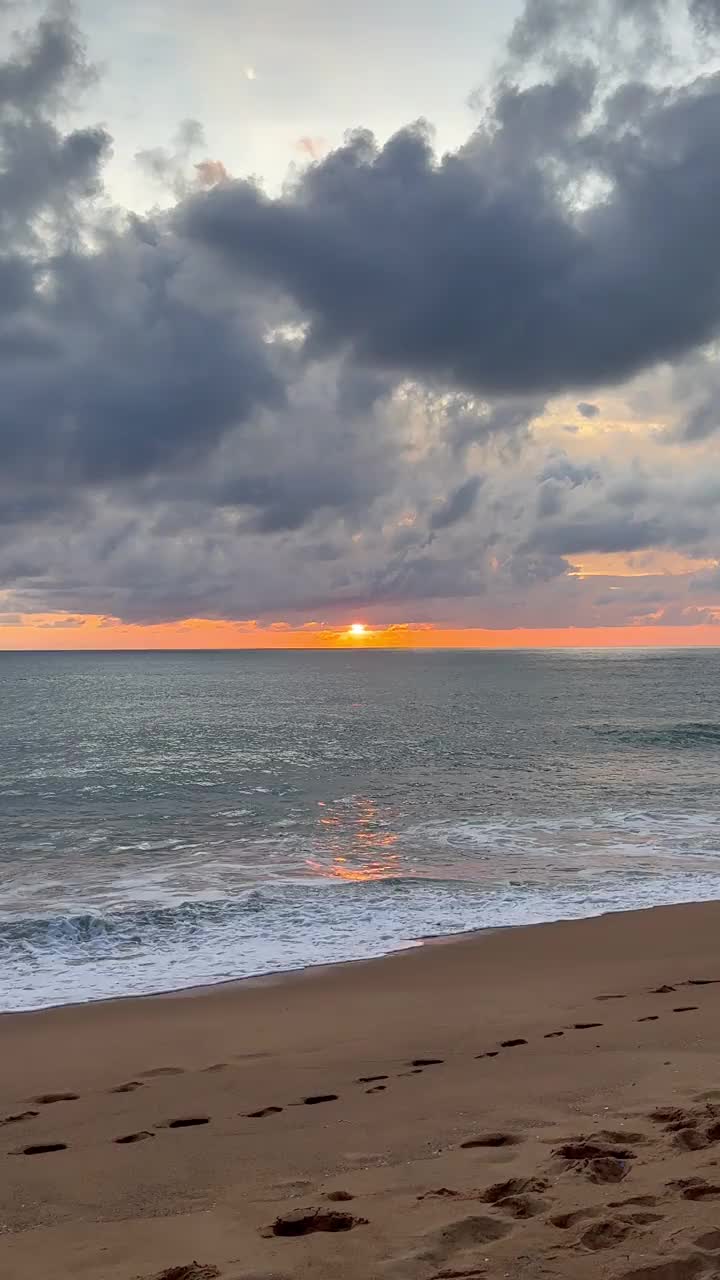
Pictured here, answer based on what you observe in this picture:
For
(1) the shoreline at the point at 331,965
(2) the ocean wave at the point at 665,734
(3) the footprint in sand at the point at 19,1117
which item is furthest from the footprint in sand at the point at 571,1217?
(2) the ocean wave at the point at 665,734

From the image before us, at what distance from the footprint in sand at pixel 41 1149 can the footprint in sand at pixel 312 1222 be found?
8.94 feet

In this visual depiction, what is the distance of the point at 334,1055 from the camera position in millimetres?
9719

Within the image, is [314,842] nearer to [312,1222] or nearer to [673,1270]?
[312,1222]

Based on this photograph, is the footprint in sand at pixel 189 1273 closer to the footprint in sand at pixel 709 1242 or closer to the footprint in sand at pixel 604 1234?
the footprint in sand at pixel 604 1234

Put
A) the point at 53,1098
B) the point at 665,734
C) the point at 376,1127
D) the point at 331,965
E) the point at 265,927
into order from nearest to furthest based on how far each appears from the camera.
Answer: the point at 376,1127
the point at 53,1098
the point at 331,965
the point at 265,927
the point at 665,734

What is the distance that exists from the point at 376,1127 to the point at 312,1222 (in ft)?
Answer: 6.20

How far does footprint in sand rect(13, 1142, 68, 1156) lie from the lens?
7.44 meters

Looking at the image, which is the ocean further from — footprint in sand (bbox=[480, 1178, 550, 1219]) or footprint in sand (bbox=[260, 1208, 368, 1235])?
footprint in sand (bbox=[480, 1178, 550, 1219])

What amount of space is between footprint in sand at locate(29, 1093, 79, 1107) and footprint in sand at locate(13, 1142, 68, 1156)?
106 centimetres

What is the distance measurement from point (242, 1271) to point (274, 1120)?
287 centimetres

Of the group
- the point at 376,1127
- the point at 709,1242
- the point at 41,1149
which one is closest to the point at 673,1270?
the point at 709,1242

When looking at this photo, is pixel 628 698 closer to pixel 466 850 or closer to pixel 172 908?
pixel 466 850

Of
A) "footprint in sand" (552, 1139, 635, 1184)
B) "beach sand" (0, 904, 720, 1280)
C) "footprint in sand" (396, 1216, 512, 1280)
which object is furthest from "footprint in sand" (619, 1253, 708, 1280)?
"footprint in sand" (552, 1139, 635, 1184)

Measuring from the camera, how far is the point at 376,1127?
296 inches
